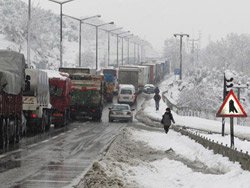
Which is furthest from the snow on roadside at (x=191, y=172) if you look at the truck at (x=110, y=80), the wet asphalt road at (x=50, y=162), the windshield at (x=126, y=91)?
the truck at (x=110, y=80)

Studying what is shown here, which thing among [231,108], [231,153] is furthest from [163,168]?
[231,108]

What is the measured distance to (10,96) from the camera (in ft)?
88.3

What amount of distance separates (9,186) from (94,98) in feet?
125

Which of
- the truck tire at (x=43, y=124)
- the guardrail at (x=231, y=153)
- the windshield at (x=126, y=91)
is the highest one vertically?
the windshield at (x=126, y=91)

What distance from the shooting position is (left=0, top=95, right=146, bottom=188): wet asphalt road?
16369mm

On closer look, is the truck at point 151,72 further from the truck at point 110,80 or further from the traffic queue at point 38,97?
the traffic queue at point 38,97

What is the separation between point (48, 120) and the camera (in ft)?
132

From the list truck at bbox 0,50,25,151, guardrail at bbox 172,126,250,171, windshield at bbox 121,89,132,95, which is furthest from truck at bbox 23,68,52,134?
windshield at bbox 121,89,132,95

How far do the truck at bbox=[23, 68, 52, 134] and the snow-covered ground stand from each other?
17.3 feet

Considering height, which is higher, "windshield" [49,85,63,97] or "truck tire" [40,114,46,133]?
"windshield" [49,85,63,97]

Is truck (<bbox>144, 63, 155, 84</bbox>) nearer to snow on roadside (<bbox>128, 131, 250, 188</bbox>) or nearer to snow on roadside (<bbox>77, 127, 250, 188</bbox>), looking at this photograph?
snow on roadside (<bbox>77, 127, 250, 188</bbox>)

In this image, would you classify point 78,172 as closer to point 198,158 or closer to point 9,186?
point 9,186

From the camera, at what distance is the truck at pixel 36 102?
117ft

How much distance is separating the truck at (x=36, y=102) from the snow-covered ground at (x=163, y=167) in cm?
529
